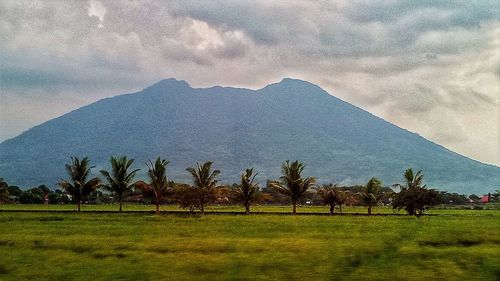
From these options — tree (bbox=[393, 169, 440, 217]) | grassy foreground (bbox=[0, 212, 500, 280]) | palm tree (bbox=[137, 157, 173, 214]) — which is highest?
palm tree (bbox=[137, 157, 173, 214])

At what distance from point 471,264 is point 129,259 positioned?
9.08 metres

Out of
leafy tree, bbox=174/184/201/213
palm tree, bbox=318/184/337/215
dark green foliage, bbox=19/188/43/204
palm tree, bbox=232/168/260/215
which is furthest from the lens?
dark green foliage, bbox=19/188/43/204

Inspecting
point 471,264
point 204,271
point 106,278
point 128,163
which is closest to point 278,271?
point 204,271

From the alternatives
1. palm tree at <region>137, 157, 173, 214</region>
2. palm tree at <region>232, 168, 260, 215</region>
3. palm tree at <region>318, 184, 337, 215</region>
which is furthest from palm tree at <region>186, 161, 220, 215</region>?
palm tree at <region>318, 184, 337, 215</region>

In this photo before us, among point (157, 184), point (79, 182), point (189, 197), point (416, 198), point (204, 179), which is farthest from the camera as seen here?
point (79, 182)

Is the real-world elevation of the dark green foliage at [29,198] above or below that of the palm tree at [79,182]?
below

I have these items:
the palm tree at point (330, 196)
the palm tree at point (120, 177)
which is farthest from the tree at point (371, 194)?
the palm tree at point (120, 177)

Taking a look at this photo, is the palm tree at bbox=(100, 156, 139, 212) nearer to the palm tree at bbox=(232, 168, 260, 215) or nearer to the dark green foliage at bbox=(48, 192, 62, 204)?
the palm tree at bbox=(232, 168, 260, 215)

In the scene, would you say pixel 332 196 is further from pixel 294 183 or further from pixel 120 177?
pixel 120 177

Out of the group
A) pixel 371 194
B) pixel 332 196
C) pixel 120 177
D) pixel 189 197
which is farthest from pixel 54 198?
pixel 371 194

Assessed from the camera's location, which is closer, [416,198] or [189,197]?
[189,197]

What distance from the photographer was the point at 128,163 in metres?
54.5

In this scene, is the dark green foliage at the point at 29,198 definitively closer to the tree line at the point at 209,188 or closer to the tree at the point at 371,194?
the tree line at the point at 209,188

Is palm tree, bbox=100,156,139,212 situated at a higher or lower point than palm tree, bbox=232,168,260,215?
higher
